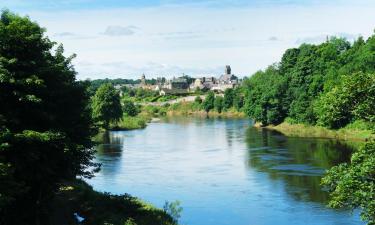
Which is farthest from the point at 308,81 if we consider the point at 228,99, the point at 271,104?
the point at 228,99

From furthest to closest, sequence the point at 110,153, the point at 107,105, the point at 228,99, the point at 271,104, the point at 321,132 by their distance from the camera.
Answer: the point at 228,99 < the point at 107,105 < the point at 271,104 < the point at 321,132 < the point at 110,153

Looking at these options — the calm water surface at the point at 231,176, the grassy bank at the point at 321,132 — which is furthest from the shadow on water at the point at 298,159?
the grassy bank at the point at 321,132

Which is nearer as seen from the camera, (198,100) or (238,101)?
(238,101)

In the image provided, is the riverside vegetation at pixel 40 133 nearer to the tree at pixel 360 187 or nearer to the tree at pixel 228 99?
the tree at pixel 360 187

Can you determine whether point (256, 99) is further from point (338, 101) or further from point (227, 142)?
point (338, 101)

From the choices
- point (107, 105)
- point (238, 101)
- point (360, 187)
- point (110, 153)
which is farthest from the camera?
point (238, 101)

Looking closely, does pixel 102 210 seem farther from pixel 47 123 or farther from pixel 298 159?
pixel 298 159

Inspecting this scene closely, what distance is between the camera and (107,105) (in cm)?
11081

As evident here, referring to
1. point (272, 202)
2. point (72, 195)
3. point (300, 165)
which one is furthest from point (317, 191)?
A: point (72, 195)

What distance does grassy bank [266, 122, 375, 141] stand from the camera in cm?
8169

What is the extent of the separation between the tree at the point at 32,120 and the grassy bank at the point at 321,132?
56.3 m

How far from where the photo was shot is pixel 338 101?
69.4 ft

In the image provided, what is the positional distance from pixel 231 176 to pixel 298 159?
1199 centimetres

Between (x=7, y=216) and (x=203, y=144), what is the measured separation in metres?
57.4
